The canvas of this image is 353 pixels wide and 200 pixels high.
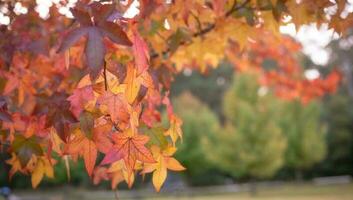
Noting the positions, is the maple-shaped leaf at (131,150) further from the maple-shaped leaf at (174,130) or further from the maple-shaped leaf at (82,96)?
the maple-shaped leaf at (174,130)

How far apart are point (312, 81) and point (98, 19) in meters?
7.42

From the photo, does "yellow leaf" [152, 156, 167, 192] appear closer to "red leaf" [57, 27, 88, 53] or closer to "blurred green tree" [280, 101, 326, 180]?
"red leaf" [57, 27, 88, 53]

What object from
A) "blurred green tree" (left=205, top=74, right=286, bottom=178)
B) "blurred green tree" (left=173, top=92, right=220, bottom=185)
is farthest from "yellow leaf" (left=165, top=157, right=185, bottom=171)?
"blurred green tree" (left=173, top=92, right=220, bottom=185)

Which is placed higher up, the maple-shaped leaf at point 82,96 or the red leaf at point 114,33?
the red leaf at point 114,33

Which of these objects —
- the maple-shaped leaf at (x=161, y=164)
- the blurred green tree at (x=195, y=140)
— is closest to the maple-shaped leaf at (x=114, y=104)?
the maple-shaped leaf at (x=161, y=164)

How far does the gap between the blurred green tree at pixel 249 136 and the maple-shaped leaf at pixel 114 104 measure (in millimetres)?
24319

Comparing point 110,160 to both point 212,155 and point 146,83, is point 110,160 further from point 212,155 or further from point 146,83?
point 212,155

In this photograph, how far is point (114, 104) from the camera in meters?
1.51

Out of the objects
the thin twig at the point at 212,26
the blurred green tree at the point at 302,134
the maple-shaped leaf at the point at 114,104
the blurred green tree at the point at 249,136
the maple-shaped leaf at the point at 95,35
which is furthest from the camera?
the blurred green tree at the point at 302,134

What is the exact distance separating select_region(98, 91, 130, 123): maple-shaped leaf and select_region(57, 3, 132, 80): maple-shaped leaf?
12cm

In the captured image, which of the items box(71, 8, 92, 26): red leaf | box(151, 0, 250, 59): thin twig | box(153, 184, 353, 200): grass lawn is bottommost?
box(153, 184, 353, 200): grass lawn

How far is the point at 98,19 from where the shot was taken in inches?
59.8

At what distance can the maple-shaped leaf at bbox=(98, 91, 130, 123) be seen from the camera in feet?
4.93

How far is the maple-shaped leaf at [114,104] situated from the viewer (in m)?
1.50
